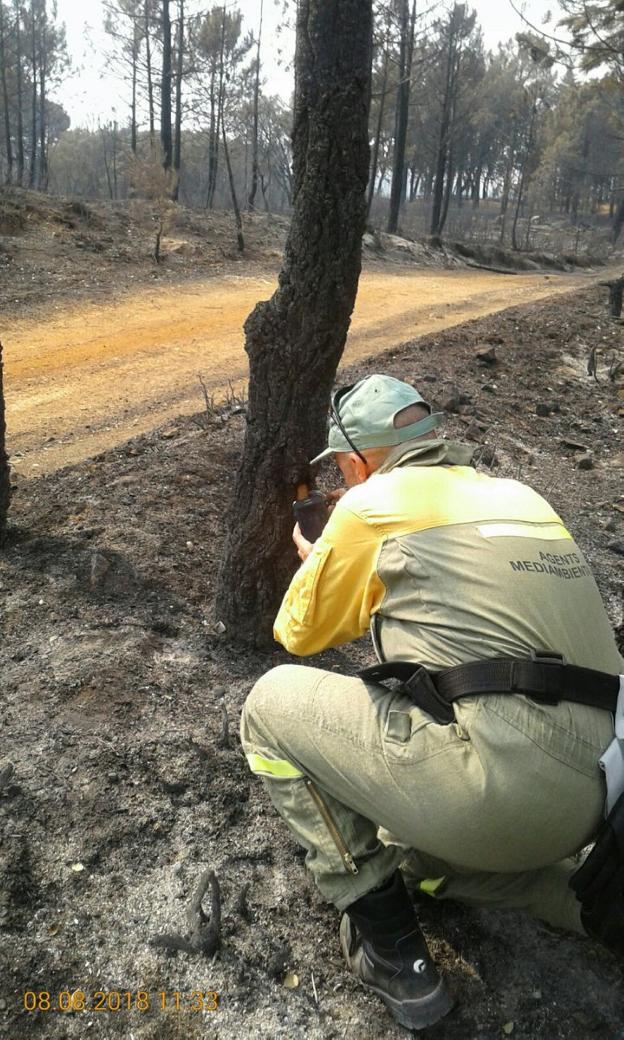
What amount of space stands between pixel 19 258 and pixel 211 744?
11.8m

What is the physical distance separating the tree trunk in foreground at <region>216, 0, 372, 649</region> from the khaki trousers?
3.83 feet

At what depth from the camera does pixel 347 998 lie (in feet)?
6.68

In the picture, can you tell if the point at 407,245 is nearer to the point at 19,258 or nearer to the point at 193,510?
the point at 19,258

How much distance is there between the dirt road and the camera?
6.38 meters

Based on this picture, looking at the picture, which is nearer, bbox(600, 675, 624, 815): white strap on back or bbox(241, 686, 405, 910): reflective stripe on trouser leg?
bbox(600, 675, 624, 815): white strap on back

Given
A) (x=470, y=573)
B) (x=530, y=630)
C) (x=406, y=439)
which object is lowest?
(x=530, y=630)

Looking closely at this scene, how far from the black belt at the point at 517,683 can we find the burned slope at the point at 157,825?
2.88 feet

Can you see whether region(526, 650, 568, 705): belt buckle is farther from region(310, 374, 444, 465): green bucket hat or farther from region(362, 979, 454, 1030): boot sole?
region(362, 979, 454, 1030): boot sole

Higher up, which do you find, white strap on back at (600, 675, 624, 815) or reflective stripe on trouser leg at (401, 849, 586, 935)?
white strap on back at (600, 675, 624, 815)

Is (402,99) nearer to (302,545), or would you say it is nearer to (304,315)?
(304,315)

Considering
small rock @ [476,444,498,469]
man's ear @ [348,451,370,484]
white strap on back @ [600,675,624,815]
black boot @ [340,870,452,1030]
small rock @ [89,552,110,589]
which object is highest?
man's ear @ [348,451,370,484]

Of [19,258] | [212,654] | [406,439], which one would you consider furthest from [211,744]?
[19,258]

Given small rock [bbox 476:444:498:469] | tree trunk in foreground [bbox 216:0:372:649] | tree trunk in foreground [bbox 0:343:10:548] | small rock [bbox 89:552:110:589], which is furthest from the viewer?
small rock [bbox 476:444:498:469]

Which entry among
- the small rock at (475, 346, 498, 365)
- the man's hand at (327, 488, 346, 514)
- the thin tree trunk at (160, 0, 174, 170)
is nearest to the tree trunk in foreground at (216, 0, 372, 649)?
the man's hand at (327, 488, 346, 514)
